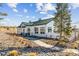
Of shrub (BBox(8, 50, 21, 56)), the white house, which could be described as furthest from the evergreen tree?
shrub (BBox(8, 50, 21, 56))

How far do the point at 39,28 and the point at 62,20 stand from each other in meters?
0.28

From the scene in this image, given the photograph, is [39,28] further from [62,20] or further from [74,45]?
[74,45]

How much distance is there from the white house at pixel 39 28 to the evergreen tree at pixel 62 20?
0.06 m

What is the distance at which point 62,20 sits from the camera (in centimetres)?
245

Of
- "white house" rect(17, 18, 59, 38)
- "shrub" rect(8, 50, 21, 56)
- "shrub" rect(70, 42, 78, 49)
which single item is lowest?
"shrub" rect(8, 50, 21, 56)

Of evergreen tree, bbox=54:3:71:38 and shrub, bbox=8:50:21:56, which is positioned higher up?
evergreen tree, bbox=54:3:71:38

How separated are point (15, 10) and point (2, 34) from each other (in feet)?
1.03

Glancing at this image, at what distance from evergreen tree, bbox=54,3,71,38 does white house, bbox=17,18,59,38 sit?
0.06 metres

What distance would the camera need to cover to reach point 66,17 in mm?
2441

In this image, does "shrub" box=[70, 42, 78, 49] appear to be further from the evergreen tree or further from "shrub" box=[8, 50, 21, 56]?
"shrub" box=[8, 50, 21, 56]

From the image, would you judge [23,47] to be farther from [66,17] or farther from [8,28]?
[66,17]

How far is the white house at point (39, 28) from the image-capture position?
8.01 feet

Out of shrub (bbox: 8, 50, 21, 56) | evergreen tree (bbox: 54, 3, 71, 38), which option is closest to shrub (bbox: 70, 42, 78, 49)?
evergreen tree (bbox: 54, 3, 71, 38)

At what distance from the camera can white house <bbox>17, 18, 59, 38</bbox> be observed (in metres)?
2.44
